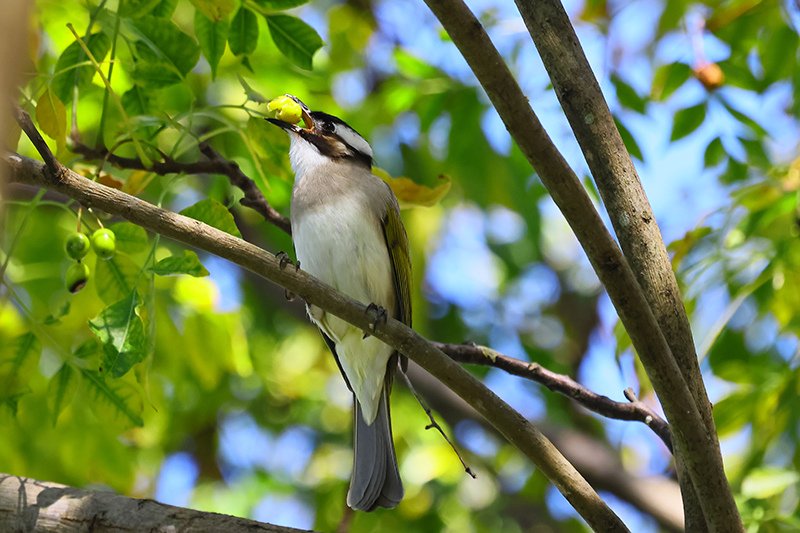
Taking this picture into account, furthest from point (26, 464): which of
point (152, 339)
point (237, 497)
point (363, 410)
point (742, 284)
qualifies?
point (742, 284)

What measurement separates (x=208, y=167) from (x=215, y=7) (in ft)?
2.45

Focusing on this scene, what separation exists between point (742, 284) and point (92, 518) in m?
2.94

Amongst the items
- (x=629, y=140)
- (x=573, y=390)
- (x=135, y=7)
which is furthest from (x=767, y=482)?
(x=135, y=7)

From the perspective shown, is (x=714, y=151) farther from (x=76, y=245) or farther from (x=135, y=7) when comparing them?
(x=76, y=245)

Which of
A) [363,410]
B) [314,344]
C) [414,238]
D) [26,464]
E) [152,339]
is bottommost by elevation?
[26,464]

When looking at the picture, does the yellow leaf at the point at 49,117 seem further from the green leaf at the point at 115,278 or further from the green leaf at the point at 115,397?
the green leaf at the point at 115,397

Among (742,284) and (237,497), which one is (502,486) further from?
(742,284)

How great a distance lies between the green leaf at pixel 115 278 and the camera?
327 centimetres

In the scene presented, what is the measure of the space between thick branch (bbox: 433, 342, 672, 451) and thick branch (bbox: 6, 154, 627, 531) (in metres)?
0.52

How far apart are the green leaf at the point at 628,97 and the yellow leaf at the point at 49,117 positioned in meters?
2.62

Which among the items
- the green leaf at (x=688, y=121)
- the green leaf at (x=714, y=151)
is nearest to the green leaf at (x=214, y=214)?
the green leaf at (x=688, y=121)

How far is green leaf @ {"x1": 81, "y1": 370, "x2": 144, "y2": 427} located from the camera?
129 inches

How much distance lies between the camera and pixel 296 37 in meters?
3.49

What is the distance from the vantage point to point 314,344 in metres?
7.77
